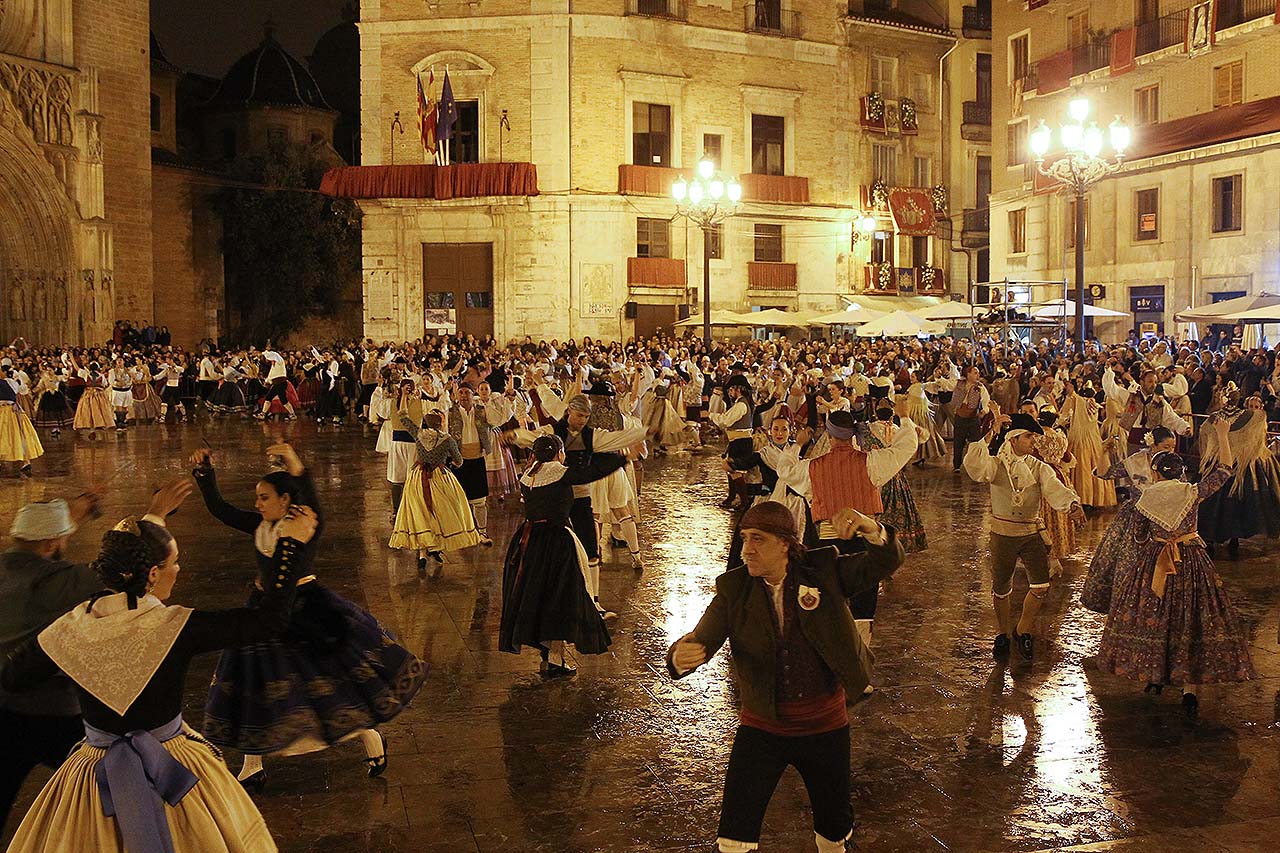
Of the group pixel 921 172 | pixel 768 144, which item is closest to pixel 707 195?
pixel 768 144

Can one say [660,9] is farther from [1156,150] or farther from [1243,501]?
A: [1243,501]

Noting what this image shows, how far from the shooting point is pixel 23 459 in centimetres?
1845

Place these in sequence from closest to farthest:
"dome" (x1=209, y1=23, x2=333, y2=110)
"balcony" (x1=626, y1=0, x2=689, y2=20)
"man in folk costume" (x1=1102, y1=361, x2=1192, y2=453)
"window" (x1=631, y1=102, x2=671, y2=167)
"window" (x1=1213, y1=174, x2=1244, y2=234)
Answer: "man in folk costume" (x1=1102, y1=361, x2=1192, y2=453), "window" (x1=1213, y1=174, x2=1244, y2=234), "balcony" (x1=626, y1=0, x2=689, y2=20), "window" (x1=631, y1=102, x2=671, y2=167), "dome" (x1=209, y1=23, x2=333, y2=110)

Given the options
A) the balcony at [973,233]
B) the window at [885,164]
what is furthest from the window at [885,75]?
the balcony at [973,233]

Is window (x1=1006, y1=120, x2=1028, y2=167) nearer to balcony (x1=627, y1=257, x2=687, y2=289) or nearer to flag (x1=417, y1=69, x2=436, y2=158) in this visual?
balcony (x1=627, y1=257, x2=687, y2=289)

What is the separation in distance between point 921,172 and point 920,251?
2.74 m

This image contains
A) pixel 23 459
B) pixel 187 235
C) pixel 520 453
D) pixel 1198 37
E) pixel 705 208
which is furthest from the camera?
pixel 187 235

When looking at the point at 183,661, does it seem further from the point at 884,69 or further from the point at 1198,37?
the point at 884,69

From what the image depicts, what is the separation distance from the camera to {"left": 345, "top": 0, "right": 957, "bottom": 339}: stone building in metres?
37.1

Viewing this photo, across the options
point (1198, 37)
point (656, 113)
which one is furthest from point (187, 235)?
point (1198, 37)

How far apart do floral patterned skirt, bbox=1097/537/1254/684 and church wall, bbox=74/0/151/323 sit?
116 ft

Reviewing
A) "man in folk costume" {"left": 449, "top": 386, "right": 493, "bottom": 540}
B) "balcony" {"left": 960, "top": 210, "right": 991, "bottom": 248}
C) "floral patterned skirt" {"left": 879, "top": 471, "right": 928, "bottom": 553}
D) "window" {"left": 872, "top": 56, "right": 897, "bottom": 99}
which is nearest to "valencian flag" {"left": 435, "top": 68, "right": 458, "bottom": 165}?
"window" {"left": 872, "top": 56, "right": 897, "bottom": 99}

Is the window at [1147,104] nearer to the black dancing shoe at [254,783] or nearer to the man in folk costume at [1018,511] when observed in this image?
the man in folk costume at [1018,511]

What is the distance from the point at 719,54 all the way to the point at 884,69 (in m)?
7.15
